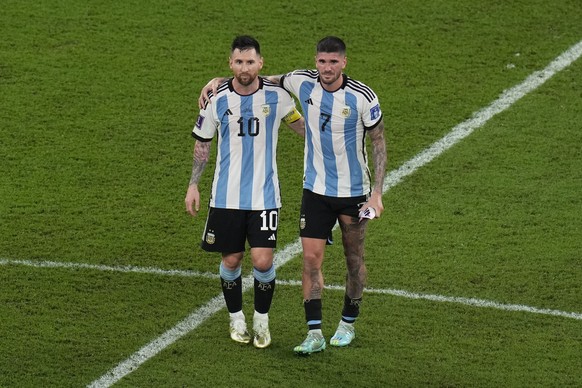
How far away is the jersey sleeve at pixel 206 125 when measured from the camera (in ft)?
27.3

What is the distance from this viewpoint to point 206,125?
838cm

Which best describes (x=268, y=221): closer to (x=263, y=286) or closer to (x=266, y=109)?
(x=263, y=286)

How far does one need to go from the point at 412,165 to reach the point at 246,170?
10.8 ft

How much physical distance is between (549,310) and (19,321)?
3.47 meters

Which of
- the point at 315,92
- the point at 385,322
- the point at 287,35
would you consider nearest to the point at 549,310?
the point at 385,322

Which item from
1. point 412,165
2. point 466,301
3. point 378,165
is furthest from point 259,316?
point 412,165

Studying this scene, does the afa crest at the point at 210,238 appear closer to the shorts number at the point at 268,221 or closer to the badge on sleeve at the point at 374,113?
the shorts number at the point at 268,221

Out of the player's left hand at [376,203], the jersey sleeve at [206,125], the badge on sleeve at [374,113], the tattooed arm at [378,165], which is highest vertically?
the badge on sleeve at [374,113]

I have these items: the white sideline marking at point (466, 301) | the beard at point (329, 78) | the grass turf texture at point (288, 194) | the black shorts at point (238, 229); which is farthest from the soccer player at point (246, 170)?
the white sideline marking at point (466, 301)

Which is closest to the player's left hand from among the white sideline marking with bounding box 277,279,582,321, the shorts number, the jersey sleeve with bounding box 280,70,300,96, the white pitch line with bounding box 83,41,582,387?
the shorts number

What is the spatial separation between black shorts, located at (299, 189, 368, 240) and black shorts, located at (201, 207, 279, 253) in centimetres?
20

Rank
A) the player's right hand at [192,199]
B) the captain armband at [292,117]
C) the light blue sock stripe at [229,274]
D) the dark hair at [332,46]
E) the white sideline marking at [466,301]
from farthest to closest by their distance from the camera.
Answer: the white sideline marking at [466,301]
the light blue sock stripe at [229,274]
the captain armband at [292,117]
the player's right hand at [192,199]
the dark hair at [332,46]

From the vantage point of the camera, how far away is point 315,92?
831 cm

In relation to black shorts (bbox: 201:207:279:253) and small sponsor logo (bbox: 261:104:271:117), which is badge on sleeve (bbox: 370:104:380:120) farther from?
black shorts (bbox: 201:207:279:253)
